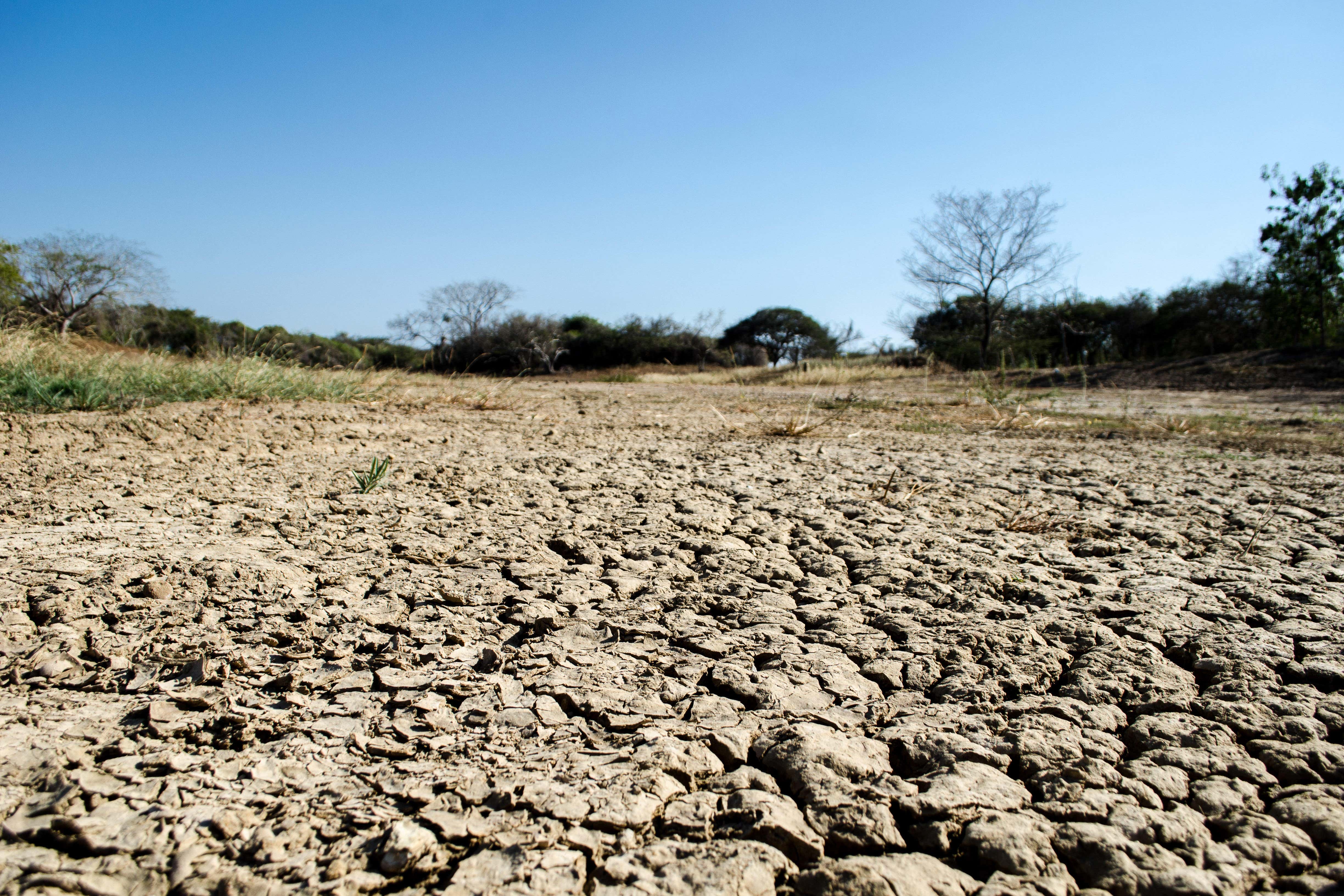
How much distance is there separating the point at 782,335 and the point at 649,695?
997 inches

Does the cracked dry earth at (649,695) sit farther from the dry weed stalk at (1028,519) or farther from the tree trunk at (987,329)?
the tree trunk at (987,329)

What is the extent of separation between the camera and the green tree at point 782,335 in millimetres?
25062

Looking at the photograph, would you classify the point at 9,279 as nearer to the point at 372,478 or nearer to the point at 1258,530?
the point at 372,478

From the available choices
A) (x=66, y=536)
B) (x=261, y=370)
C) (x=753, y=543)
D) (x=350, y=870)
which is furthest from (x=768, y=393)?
(x=350, y=870)

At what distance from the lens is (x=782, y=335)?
2562 cm

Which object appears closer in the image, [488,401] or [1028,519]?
[1028,519]

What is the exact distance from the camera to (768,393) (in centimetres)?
852

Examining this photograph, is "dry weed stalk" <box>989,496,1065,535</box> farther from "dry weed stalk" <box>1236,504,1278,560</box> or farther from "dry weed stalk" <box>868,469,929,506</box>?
"dry weed stalk" <box>1236,504,1278,560</box>

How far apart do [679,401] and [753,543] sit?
4.66m

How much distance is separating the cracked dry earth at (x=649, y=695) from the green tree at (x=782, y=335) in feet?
75.6

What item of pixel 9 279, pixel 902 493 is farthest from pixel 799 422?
pixel 9 279

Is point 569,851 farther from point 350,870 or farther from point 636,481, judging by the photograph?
point 636,481

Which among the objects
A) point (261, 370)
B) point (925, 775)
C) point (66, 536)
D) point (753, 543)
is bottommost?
point (925, 775)

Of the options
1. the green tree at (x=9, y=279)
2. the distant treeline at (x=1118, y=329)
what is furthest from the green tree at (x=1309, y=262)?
the green tree at (x=9, y=279)
